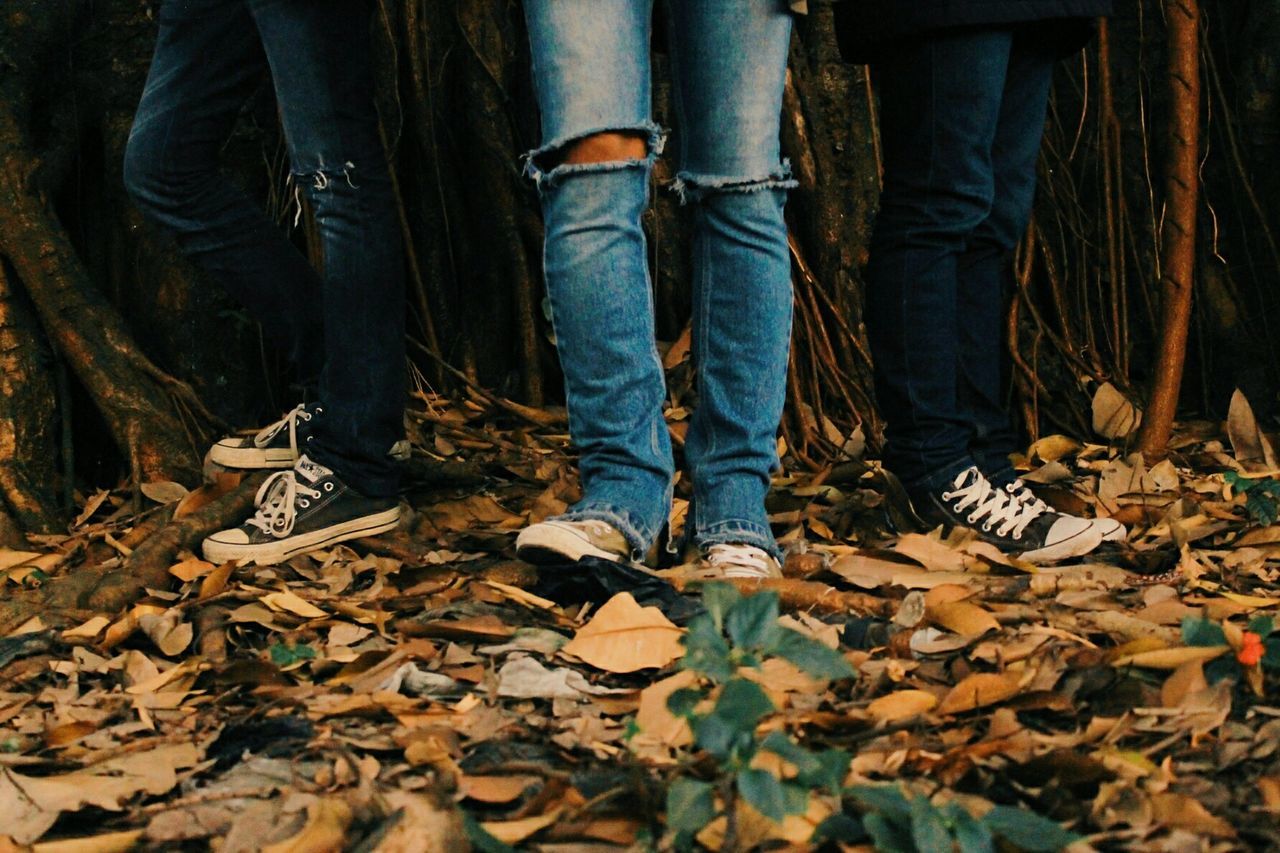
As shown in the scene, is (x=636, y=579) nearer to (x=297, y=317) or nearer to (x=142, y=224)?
(x=297, y=317)

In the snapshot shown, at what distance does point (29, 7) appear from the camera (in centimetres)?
301

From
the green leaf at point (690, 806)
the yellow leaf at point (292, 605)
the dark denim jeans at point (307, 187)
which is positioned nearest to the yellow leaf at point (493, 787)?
the green leaf at point (690, 806)

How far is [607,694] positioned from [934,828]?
22.3 inches

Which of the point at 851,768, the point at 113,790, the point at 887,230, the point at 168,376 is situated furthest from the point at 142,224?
the point at 851,768

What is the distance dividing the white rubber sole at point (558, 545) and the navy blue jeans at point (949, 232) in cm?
70

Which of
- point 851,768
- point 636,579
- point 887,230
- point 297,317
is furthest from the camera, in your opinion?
point 297,317

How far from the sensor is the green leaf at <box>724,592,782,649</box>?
1.25 metres

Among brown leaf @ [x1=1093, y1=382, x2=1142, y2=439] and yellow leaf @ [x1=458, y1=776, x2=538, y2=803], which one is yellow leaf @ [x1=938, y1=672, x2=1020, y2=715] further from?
brown leaf @ [x1=1093, y1=382, x2=1142, y2=439]

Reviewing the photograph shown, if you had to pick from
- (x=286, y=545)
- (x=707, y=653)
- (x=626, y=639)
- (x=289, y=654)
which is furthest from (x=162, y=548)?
(x=707, y=653)

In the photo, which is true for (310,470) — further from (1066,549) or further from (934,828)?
(934,828)

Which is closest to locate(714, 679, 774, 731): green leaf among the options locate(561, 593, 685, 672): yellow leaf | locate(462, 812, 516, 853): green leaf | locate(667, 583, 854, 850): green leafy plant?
locate(667, 583, 854, 850): green leafy plant

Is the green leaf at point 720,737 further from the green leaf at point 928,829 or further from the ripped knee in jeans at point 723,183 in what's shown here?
the ripped knee in jeans at point 723,183

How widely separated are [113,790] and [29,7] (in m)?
2.19

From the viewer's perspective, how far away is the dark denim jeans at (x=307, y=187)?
2289 mm
